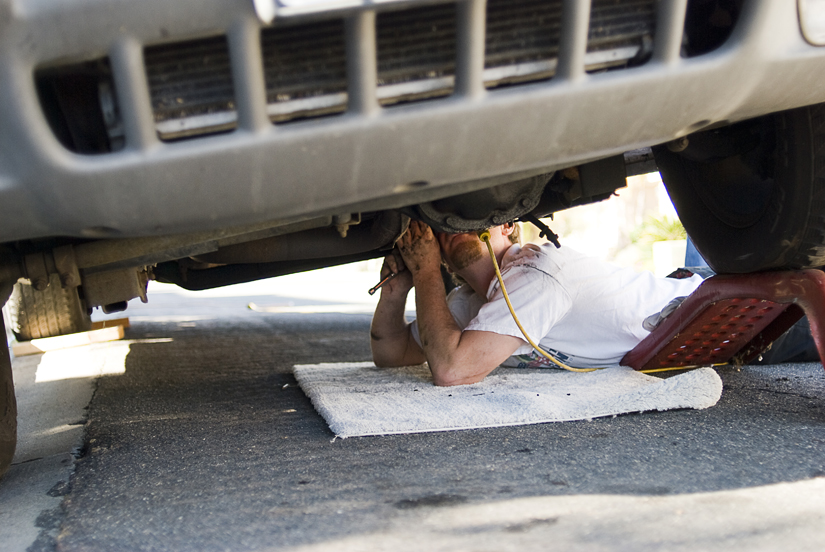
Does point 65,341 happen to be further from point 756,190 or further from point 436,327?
point 756,190

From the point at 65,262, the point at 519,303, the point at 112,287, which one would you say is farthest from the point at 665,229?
the point at 65,262

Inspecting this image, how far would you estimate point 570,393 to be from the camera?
76.1 inches

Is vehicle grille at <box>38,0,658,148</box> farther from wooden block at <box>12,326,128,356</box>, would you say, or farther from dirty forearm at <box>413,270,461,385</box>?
wooden block at <box>12,326,128,356</box>

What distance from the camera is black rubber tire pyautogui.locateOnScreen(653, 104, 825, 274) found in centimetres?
142

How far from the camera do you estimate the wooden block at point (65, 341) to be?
373 centimetres

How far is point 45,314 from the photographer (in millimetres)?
2373

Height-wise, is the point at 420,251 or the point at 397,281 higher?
the point at 420,251

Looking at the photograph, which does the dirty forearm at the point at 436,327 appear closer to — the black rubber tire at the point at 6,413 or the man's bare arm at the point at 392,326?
the man's bare arm at the point at 392,326

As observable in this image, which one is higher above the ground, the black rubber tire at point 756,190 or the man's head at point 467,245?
the black rubber tire at point 756,190

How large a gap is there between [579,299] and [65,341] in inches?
116

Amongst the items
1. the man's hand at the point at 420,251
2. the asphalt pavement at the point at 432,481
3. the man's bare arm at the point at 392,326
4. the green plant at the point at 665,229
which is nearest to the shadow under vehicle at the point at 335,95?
the asphalt pavement at the point at 432,481

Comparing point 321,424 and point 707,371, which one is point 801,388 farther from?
point 321,424

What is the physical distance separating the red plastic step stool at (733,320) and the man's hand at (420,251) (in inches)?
29.0

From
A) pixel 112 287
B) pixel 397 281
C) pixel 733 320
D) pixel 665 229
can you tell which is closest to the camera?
pixel 112 287
